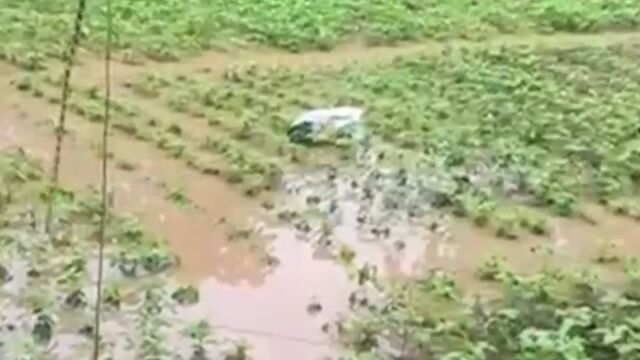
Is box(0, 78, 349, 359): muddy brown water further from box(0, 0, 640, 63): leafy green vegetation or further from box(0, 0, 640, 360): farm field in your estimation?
box(0, 0, 640, 63): leafy green vegetation

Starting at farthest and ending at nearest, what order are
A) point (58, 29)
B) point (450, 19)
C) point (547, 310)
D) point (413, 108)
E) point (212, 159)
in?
point (450, 19)
point (58, 29)
point (413, 108)
point (212, 159)
point (547, 310)

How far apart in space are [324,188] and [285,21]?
391cm

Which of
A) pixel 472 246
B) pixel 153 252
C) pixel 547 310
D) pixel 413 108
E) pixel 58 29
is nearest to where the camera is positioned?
pixel 547 310

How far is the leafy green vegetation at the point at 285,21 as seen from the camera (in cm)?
999

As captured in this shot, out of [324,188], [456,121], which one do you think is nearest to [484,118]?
[456,121]

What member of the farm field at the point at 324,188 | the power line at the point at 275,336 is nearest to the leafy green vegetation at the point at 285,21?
the farm field at the point at 324,188

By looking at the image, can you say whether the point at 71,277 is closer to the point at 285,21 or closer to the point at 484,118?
the point at 484,118

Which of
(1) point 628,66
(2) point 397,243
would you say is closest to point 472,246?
(2) point 397,243

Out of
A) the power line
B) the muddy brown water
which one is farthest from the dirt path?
the power line

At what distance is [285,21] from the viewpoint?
35.2 ft

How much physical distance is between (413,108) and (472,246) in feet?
7.41

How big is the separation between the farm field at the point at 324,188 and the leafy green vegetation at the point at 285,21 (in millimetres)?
32

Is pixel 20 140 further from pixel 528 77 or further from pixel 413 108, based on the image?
pixel 528 77

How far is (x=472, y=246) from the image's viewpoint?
20.8 ft
